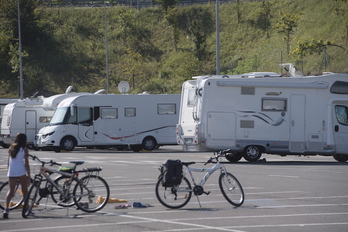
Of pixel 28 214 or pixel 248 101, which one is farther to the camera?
pixel 248 101

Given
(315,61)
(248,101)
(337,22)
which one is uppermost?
(337,22)

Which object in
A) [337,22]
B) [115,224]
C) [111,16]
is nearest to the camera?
[115,224]

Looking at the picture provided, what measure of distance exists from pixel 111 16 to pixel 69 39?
329 inches

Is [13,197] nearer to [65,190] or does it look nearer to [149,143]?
[65,190]

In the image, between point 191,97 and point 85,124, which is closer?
point 191,97

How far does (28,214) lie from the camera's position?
12.8 metres

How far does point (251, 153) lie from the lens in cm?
2648

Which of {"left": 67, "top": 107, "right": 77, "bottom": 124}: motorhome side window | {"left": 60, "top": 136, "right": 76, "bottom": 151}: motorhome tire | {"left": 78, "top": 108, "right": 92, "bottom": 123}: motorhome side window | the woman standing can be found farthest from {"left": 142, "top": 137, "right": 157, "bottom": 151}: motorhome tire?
the woman standing

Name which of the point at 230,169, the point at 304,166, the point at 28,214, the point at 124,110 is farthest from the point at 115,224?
the point at 124,110

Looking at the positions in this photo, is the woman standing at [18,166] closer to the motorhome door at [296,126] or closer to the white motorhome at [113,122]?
the motorhome door at [296,126]

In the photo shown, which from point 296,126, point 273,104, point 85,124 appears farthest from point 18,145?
point 85,124

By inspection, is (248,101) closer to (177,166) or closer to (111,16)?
(177,166)

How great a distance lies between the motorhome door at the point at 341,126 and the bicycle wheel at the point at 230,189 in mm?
13473

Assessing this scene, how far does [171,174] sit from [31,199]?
2.71m
